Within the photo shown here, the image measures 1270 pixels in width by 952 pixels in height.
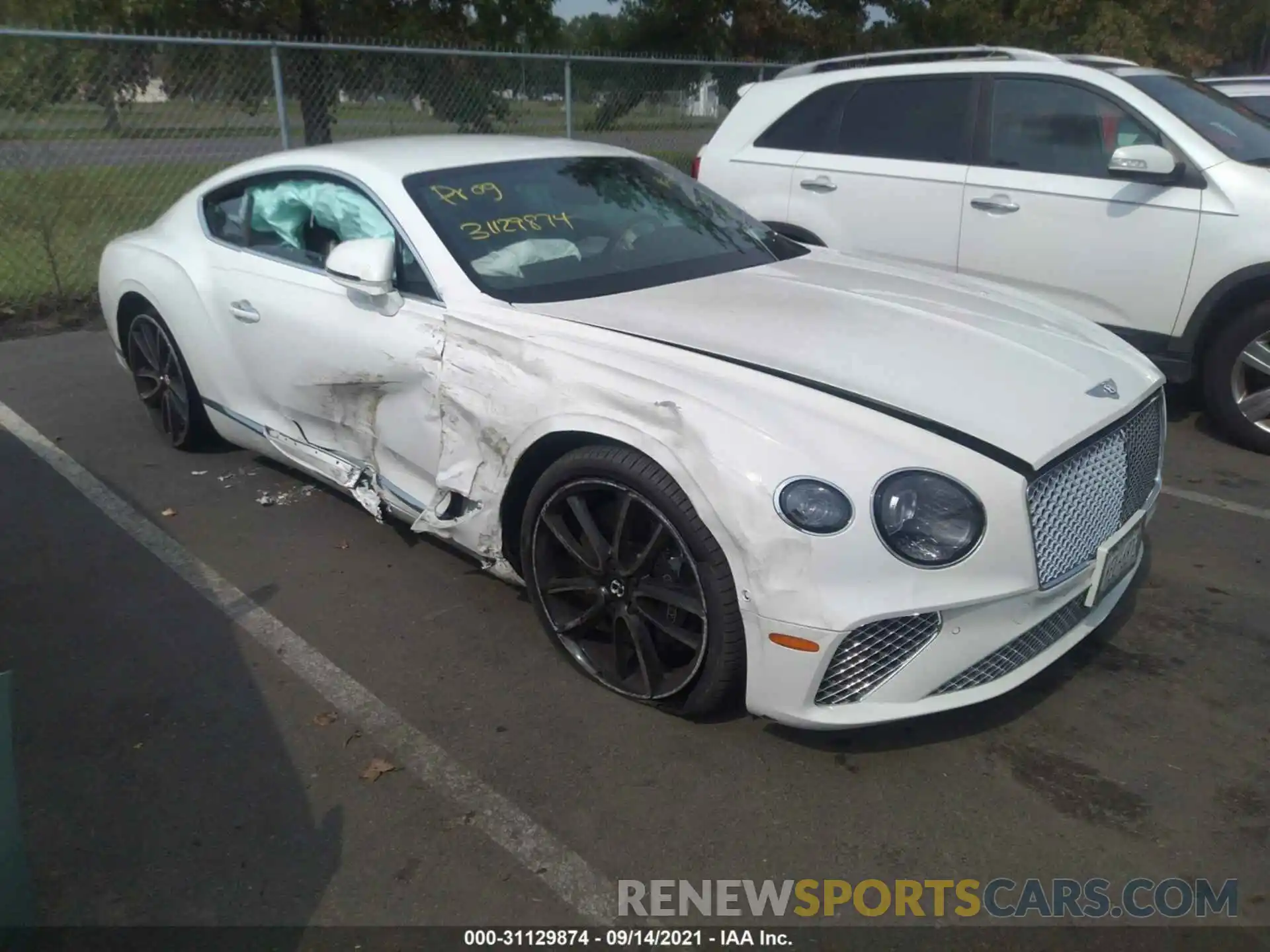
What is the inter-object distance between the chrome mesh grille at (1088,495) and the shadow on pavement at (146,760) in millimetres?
1936

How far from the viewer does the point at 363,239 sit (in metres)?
3.50

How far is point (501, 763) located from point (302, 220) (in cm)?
246

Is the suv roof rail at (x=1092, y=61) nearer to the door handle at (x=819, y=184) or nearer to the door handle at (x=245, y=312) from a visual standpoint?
the door handle at (x=819, y=184)

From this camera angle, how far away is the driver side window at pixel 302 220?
11.9 feet

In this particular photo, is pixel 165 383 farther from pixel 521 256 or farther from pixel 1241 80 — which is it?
pixel 1241 80

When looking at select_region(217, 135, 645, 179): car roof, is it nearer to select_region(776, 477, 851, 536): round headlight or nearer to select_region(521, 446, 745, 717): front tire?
select_region(521, 446, 745, 717): front tire

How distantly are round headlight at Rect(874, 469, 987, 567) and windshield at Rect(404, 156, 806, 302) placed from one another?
138cm

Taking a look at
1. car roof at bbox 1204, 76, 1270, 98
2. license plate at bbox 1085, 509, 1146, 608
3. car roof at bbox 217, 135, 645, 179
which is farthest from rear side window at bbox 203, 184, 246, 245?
car roof at bbox 1204, 76, 1270, 98

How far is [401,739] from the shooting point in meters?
2.96

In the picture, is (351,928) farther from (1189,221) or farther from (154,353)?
(1189,221)

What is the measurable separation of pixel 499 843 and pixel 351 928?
1.30 feet

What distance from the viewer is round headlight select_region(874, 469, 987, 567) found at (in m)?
2.49

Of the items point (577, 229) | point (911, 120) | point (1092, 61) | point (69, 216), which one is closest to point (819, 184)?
point (911, 120)

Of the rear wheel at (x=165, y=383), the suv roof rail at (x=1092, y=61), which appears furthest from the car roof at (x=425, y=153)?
the suv roof rail at (x=1092, y=61)
